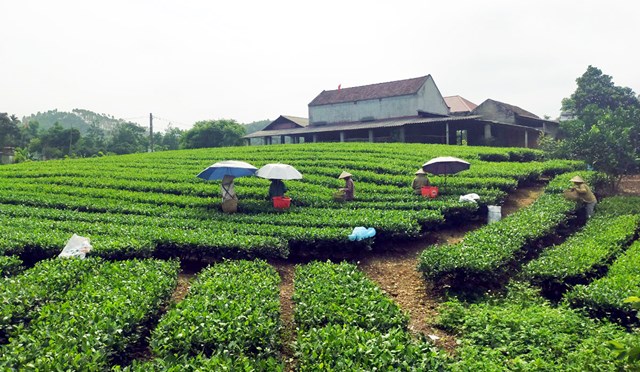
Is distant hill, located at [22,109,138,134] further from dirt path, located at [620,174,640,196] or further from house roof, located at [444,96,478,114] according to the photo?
dirt path, located at [620,174,640,196]

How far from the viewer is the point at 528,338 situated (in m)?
5.02

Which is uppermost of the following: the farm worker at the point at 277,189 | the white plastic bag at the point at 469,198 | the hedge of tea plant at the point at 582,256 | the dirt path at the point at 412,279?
the farm worker at the point at 277,189

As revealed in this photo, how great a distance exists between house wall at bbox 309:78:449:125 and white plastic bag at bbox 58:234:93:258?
107 ft

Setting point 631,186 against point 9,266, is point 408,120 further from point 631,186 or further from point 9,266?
point 9,266

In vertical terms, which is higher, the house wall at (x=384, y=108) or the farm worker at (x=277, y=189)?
the house wall at (x=384, y=108)

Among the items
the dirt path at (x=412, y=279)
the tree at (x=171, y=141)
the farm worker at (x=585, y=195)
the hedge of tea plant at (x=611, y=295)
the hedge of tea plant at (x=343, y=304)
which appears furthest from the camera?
the tree at (x=171, y=141)

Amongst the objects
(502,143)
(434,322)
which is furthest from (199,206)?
(502,143)

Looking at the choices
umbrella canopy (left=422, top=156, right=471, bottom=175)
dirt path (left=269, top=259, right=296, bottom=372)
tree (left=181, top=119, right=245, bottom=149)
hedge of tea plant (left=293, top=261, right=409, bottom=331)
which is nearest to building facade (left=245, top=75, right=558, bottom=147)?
tree (left=181, top=119, right=245, bottom=149)

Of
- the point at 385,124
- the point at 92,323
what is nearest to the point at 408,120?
the point at 385,124

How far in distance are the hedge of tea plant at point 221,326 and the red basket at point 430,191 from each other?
8.80 metres

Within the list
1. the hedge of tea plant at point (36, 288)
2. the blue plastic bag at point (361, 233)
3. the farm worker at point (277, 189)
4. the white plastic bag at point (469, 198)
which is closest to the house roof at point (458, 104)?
the white plastic bag at point (469, 198)

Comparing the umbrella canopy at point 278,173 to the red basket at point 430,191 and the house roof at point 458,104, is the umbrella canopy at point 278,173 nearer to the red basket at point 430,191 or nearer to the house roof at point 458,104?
the red basket at point 430,191

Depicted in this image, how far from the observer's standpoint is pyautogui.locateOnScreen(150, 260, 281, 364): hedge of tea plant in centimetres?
450

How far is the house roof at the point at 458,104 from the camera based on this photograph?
45953 millimetres
